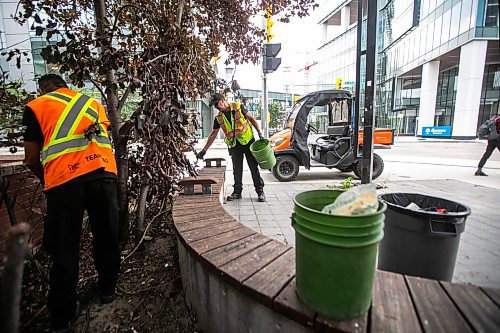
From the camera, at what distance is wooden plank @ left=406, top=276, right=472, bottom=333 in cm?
118

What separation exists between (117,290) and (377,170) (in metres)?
6.37

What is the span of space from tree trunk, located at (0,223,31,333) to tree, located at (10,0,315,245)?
Result: 4.71 ft

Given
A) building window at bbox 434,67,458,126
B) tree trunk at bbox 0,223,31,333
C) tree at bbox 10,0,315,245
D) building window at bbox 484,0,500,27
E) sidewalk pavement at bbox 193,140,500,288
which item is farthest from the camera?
building window at bbox 434,67,458,126

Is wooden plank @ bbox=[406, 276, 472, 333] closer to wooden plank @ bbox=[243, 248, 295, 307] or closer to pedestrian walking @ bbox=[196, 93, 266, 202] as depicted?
wooden plank @ bbox=[243, 248, 295, 307]

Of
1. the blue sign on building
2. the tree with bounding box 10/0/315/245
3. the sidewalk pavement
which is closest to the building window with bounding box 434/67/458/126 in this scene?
the blue sign on building

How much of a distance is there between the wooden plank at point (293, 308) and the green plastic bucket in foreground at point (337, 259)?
4 centimetres

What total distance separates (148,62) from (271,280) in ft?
6.76

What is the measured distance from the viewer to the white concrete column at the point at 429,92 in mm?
25797

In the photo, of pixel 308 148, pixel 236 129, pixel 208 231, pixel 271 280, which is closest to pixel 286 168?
pixel 308 148

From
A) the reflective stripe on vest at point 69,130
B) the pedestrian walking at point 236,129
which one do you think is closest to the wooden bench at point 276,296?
the reflective stripe on vest at point 69,130

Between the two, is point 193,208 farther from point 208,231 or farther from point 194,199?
point 208,231

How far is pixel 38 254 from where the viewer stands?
2758mm

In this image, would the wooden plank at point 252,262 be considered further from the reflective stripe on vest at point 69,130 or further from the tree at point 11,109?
the tree at point 11,109

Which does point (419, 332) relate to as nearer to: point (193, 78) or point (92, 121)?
point (92, 121)
